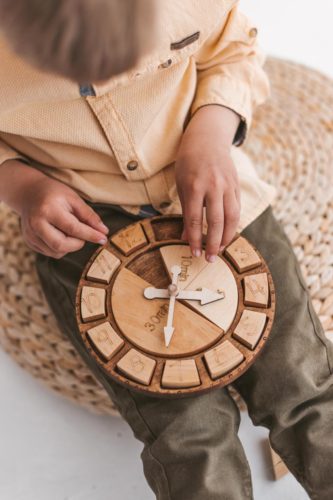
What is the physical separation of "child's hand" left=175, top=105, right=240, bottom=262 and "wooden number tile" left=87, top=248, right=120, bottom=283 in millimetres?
77

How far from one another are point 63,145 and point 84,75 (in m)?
0.29

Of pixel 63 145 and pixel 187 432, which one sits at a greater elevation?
pixel 63 145

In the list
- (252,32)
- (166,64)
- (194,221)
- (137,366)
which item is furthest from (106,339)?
(252,32)

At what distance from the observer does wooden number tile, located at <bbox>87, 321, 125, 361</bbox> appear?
546 mm

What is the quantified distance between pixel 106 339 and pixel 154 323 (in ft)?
0.16

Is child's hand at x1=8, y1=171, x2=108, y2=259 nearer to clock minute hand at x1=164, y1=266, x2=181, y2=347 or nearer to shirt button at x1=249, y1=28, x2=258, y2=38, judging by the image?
clock minute hand at x1=164, y1=266, x2=181, y2=347

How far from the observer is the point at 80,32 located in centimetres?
32

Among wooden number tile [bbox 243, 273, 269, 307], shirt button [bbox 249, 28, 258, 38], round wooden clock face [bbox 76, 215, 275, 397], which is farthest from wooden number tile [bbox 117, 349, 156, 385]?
→ shirt button [bbox 249, 28, 258, 38]

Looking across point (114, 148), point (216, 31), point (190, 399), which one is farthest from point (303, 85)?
point (190, 399)

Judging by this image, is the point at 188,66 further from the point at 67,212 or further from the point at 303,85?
the point at 303,85

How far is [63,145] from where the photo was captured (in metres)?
0.63

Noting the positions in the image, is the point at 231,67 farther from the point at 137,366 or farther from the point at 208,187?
the point at 137,366

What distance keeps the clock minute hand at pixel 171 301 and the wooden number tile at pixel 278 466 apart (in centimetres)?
25

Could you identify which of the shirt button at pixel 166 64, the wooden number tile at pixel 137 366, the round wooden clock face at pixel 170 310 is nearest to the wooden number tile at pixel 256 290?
the round wooden clock face at pixel 170 310
